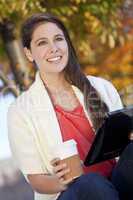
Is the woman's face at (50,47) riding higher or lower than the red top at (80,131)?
higher

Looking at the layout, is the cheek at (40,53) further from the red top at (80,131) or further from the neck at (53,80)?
the red top at (80,131)

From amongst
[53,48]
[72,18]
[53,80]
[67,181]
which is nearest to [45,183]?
[67,181]

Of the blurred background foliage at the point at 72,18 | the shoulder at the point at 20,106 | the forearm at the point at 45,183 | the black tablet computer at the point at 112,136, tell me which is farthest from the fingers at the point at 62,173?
the blurred background foliage at the point at 72,18

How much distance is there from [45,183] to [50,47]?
61 cm

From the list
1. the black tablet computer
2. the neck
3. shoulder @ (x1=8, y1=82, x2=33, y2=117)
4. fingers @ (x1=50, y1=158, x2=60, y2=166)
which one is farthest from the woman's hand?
the neck

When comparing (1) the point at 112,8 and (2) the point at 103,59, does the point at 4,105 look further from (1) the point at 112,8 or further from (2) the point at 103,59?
(2) the point at 103,59

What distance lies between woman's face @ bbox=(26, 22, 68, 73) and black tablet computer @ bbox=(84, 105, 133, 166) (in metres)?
0.37

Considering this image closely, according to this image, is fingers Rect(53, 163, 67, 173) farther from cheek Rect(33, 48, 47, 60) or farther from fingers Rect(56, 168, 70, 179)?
cheek Rect(33, 48, 47, 60)

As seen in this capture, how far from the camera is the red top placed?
2.97 meters

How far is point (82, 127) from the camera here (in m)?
3.02

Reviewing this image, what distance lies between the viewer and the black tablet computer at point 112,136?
281 centimetres

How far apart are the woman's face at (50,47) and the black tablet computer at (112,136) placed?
1.22ft

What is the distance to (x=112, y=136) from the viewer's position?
2.88 metres

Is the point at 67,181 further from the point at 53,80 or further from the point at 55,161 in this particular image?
the point at 53,80
